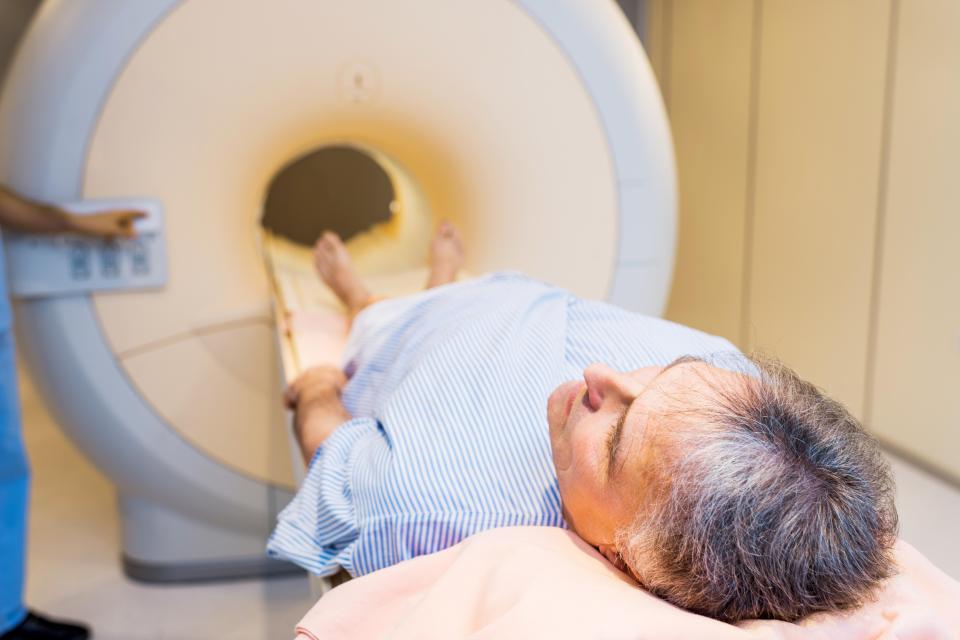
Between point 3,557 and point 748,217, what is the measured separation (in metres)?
2.11

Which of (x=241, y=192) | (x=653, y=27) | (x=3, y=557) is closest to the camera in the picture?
(x=3, y=557)

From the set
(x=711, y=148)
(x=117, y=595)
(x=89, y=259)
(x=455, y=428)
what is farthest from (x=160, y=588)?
(x=711, y=148)

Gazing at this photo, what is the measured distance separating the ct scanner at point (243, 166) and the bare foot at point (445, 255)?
0.16 ft

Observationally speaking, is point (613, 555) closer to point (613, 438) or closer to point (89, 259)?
point (613, 438)

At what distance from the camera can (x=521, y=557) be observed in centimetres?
59

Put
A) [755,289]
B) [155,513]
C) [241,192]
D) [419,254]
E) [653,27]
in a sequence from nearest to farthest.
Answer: [241,192] → [155,513] → [419,254] → [755,289] → [653,27]

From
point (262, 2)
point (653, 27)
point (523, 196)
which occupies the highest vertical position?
point (653, 27)

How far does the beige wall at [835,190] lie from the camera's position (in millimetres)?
1926

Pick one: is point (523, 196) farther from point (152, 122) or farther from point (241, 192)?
point (152, 122)

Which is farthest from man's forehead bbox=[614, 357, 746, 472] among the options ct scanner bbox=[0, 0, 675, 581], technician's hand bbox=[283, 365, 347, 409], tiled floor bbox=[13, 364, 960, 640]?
ct scanner bbox=[0, 0, 675, 581]

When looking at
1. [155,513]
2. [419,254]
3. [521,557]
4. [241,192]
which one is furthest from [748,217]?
[521,557]

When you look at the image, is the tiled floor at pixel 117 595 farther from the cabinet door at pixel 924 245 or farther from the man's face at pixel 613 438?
the cabinet door at pixel 924 245

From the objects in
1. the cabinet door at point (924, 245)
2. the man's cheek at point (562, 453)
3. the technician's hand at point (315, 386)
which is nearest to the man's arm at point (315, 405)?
the technician's hand at point (315, 386)

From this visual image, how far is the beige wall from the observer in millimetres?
1926
